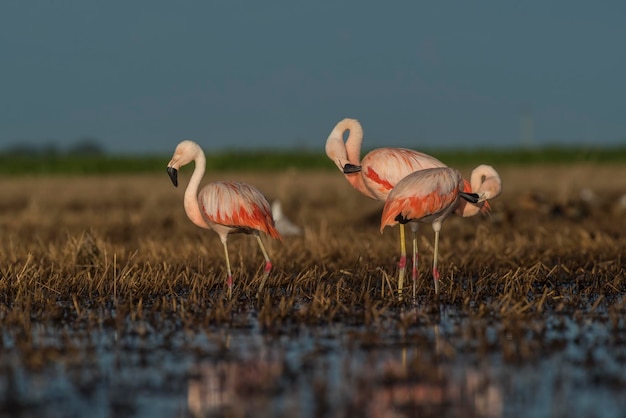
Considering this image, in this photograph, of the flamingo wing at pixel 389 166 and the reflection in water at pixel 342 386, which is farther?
the flamingo wing at pixel 389 166

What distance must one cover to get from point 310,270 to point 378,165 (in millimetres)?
1102

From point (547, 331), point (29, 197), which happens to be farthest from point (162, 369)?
point (29, 197)

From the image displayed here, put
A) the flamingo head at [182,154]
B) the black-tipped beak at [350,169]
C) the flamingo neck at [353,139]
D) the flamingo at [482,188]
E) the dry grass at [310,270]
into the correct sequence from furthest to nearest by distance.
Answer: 1. the flamingo neck at [353,139]
2. the flamingo head at [182,154]
3. the black-tipped beak at [350,169]
4. the flamingo at [482,188]
5. the dry grass at [310,270]

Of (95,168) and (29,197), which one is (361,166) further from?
(95,168)

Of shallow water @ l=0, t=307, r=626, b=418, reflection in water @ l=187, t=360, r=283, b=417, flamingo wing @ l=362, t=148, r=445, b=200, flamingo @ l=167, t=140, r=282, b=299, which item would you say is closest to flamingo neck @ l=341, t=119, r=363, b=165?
flamingo wing @ l=362, t=148, r=445, b=200

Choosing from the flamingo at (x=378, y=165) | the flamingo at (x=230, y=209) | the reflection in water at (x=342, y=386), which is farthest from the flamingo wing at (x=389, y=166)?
the reflection in water at (x=342, y=386)

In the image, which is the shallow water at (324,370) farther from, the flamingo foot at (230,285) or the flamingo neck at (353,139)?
the flamingo neck at (353,139)

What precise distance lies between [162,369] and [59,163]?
40.0m

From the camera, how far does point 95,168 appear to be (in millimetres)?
44031

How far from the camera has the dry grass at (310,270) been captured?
7230mm

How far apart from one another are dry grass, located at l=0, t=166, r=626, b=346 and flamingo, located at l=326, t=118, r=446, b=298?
681 millimetres

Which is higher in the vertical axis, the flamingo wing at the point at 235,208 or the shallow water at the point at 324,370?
the flamingo wing at the point at 235,208

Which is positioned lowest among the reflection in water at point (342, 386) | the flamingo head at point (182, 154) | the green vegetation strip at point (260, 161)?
the reflection in water at point (342, 386)

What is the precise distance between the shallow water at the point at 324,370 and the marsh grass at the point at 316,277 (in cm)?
7
